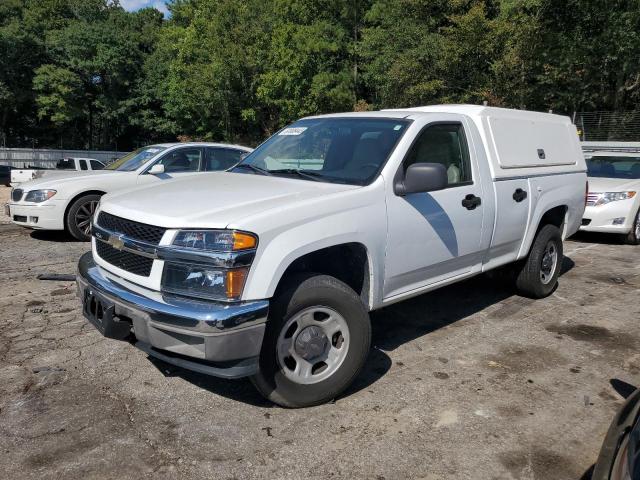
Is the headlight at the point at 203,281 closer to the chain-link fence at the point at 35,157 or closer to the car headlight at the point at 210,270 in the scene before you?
the car headlight at the point at 210,270

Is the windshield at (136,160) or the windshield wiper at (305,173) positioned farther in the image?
the windshield at (136,160)


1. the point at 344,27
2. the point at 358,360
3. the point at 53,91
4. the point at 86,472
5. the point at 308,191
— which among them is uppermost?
the point at 344,27

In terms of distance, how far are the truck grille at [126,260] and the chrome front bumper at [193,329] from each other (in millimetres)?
125

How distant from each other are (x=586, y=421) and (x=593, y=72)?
87.6ft

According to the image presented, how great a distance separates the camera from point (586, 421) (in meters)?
3.28

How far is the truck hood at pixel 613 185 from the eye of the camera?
8672 millimetres

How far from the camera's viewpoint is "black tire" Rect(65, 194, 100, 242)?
8.04 m

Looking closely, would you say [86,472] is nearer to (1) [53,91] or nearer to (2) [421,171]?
(2) [421,171]

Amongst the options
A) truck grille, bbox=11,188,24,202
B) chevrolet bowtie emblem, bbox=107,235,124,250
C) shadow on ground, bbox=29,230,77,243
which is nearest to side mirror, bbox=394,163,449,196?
chevrolet bowtie emblem, bbox=107,235,124,250

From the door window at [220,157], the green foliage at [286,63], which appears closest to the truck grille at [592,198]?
the door window at [220,157]

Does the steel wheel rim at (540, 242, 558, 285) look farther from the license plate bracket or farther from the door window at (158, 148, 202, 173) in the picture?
the door window at (158, 148, 202, 173)

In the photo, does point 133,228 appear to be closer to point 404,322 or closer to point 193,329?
point 193,329

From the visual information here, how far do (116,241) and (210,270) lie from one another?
0.84 m

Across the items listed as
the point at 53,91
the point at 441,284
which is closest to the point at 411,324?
the point at 441,284
